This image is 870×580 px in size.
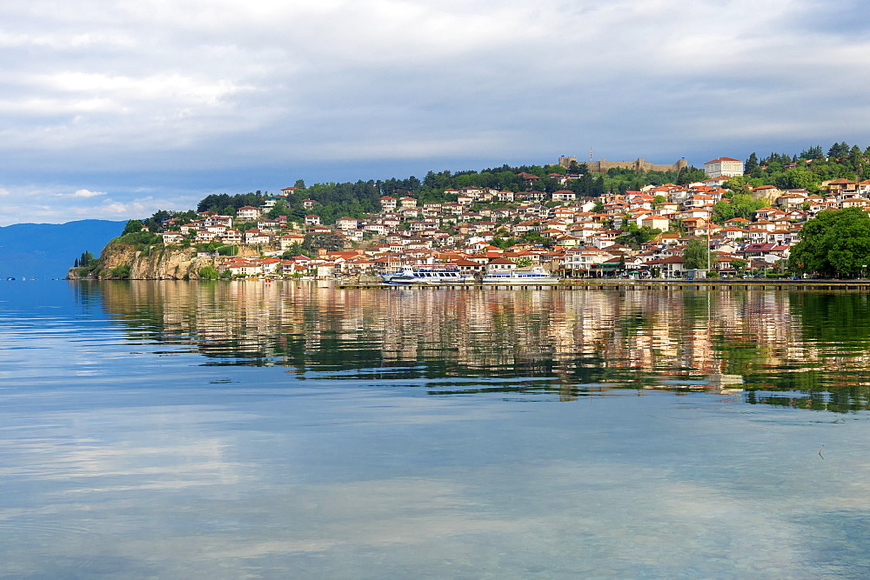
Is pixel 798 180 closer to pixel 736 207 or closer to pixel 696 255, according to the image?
pixel 736 207

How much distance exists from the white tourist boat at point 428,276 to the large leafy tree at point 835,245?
4495 centimetres

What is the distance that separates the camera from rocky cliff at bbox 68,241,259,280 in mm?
168875

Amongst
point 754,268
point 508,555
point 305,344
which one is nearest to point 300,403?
point 508,555

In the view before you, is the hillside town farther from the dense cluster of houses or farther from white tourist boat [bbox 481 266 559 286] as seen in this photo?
white tourist boat [bbox 481 266 559 286]

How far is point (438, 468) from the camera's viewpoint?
891cm

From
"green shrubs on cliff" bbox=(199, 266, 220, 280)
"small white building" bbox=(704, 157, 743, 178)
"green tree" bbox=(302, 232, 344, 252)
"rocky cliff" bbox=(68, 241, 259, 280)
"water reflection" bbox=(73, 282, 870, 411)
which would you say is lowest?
"water reflection" bbox=(73, 282, 870, 411)

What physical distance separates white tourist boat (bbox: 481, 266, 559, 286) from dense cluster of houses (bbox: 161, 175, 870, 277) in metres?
14.0

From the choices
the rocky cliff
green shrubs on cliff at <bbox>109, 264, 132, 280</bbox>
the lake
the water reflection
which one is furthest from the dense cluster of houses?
the lake

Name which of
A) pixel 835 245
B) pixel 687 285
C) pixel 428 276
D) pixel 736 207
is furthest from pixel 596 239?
pixel 835 245

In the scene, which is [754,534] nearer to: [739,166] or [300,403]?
[300,403]

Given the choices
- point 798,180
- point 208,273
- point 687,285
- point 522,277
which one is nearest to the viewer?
point 687,285

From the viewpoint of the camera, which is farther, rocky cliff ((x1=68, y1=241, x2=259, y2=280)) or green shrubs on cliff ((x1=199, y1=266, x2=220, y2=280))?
rocky cliff ((x1=68, y1=241, x2=259, y2=280))

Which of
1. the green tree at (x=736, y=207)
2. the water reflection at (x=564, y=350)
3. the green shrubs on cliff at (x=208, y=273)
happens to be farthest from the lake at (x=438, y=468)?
the green shrubs on cliff at (x=208, y=273)

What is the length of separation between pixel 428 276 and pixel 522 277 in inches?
637
